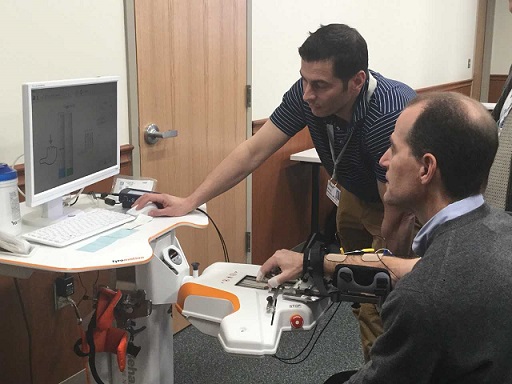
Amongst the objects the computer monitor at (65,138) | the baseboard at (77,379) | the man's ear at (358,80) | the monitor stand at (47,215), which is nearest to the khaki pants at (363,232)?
the man's ear at (358,80)

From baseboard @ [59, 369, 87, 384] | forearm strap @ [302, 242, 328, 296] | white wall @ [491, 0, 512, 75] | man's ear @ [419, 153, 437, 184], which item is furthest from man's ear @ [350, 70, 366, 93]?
white wall @ [491, 0, 512, 75]

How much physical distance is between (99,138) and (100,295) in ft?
1.71

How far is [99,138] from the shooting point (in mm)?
1969

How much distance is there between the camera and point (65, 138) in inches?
70.8

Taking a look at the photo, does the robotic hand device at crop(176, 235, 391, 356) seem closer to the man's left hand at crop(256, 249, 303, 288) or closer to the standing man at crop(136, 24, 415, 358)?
the man's left hand at crop(256, 249, 303, 288)

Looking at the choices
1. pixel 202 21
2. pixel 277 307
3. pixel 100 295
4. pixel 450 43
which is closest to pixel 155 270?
pixel 100 295

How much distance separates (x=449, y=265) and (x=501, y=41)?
7484 mm

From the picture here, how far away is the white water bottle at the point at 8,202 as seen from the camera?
1.64m

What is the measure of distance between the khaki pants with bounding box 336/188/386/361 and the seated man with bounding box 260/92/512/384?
0.95 metres

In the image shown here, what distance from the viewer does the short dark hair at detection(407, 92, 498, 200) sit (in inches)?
42.7

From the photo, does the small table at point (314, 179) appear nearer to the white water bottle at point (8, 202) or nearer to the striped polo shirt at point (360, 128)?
the striped polo shirt at point (360, 128)

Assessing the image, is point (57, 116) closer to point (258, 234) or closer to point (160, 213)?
point (160, 213)

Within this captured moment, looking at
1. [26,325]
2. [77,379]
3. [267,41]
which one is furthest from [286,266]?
[267,41]

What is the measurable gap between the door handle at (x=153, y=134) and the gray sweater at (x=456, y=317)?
1690mm
